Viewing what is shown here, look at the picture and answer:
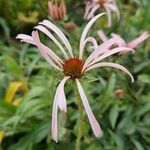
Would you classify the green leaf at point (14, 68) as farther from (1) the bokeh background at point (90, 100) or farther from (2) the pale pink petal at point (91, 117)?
(2) the pale pink petal at point (91, 117)

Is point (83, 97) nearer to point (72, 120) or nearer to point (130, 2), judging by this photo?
point (72, 120)

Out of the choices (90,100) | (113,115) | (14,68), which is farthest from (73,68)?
(14,68)

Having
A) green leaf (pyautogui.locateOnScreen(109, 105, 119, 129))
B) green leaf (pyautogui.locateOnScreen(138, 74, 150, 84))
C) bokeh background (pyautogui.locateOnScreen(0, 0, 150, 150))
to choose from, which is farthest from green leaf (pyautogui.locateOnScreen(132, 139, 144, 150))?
green leaf (pyautogui.locateOnScreen(138, 74, 150, 84))

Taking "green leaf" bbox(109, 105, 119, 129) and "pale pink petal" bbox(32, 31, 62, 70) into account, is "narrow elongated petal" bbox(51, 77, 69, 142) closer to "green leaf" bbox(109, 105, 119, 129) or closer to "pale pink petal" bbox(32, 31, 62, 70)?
"pale pink petal" bbox(32, 31, 62, 70)

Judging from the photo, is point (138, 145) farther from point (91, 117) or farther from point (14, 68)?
point (91, 117)

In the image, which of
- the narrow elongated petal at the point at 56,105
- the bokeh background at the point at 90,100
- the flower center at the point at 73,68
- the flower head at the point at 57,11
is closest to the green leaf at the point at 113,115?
the bokeh background at the point at 90,100

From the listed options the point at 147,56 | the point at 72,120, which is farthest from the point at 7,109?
the point at 147,56
